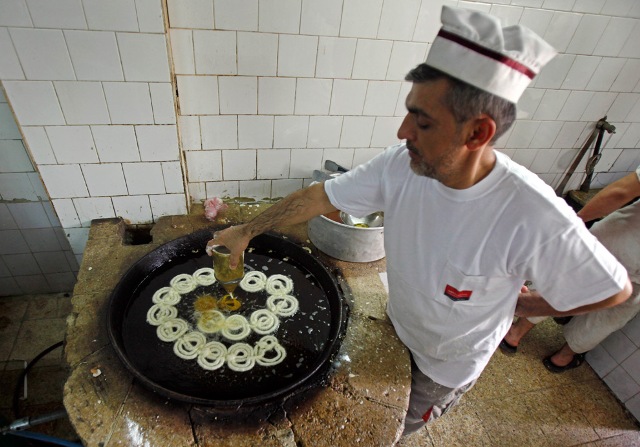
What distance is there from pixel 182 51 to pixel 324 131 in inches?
42.8

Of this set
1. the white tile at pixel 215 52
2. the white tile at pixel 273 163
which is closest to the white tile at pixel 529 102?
the white tile at pixel 273 163

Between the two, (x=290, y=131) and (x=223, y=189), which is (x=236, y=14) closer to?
(x=290, y=131)

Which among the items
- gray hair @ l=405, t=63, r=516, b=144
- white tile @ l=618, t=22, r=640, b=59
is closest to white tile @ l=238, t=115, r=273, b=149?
gray hair @ l=405, t=63, r=516, b=144

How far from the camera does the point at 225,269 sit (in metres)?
2.04

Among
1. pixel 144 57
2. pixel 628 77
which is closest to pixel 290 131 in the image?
pixel 144 57

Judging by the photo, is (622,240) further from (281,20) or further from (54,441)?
(54,441)

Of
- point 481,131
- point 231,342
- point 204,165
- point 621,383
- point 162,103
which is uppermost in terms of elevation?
point 481,131

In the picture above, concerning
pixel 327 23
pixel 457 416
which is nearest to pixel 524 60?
pixel 327 23

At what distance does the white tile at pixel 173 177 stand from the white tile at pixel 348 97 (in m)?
1.16

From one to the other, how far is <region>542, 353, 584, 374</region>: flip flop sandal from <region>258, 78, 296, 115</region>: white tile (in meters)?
3.06

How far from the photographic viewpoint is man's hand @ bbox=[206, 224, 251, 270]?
1925 mm

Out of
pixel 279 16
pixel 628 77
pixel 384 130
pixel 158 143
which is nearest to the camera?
pixel 279 16

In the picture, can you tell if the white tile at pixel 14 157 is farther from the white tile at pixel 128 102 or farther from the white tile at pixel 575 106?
the white tile at pixel 575 106

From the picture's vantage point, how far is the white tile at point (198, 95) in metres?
2.30
